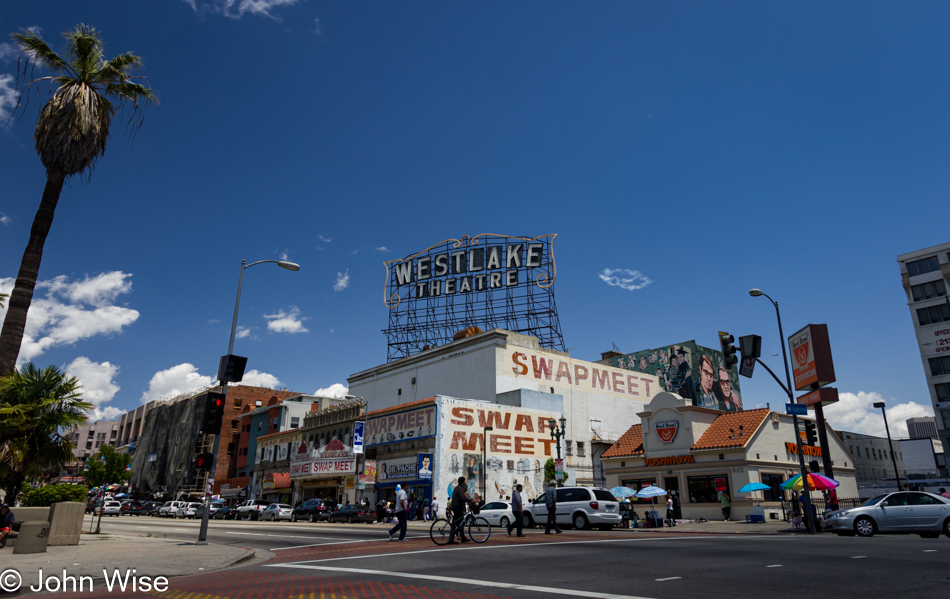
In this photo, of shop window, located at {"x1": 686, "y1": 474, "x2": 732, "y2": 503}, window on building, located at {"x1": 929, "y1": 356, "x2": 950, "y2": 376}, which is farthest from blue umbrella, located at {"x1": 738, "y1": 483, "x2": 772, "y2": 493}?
window on building, located at {"x1": 929, "y1": 356, "x2": 950, "y2": 376}

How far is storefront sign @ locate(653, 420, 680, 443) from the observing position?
3812 cm

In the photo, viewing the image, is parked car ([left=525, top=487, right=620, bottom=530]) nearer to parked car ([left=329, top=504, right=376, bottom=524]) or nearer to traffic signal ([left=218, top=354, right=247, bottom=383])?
traffic signal ([left=218, top=354, right=247, bottom=383])

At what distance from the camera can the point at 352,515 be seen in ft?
133

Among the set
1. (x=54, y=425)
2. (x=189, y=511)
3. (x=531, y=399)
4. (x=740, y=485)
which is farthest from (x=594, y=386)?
(x=54, y=425)

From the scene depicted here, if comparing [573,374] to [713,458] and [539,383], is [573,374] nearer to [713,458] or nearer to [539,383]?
[539,383]

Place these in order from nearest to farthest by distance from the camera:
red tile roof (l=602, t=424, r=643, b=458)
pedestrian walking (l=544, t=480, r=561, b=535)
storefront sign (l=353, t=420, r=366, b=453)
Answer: pedestrian walking (l=544, t=480, r=561, b=535), red tile roof (l=602, t=424, r=643, b=458), storefront sign (l=353, t=420, r=366, b=453)

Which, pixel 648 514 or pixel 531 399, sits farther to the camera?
pixel 531 399

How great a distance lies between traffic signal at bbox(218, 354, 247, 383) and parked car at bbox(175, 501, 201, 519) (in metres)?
43.3

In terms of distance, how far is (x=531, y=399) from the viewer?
1971 inches

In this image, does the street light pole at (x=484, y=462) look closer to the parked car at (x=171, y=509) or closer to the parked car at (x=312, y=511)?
the parked car at (x=312, y=511)

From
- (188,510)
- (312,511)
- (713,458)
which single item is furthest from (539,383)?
(188,510)

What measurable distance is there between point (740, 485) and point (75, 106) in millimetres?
36249

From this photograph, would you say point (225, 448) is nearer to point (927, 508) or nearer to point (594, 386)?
point (594, 386)

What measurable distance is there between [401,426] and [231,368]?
1132 inches
